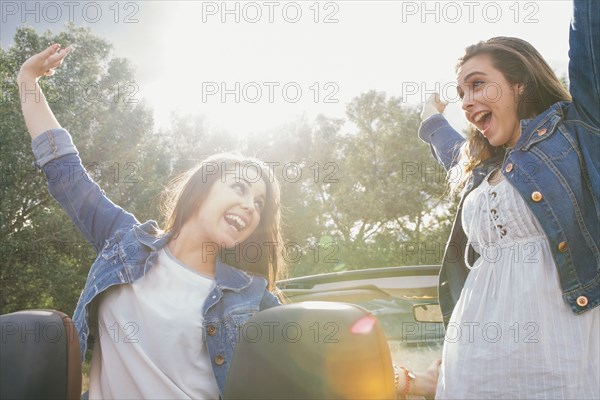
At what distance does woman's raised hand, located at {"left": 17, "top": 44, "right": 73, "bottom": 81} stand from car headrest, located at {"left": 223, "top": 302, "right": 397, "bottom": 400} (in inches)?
61.3

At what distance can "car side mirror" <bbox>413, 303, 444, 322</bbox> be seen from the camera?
2.52 m

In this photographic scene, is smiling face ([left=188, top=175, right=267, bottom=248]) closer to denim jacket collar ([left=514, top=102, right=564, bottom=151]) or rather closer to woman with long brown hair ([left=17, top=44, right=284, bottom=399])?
woman with long brown hair ([left=17, top=44, right=284, bottom=399])

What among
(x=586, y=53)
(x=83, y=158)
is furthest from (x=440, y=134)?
(x=83, y=158)

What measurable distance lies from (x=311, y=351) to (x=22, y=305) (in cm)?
1431

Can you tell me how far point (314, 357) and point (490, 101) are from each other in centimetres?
123

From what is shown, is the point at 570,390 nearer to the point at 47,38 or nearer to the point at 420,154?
the point at 47,38

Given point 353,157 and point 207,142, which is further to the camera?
point 207,142

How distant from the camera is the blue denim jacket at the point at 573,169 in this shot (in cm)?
154

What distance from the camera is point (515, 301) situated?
1634 millimetres

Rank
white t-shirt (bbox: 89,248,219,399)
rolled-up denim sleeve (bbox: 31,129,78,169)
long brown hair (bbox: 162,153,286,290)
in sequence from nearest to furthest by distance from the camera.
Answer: white t-shirt (bbox: 89,248,219,399) < rolled-up denim sleeve (bbox: 31,129,78,169) < long brown hair (bbox: 162,153,286,290)

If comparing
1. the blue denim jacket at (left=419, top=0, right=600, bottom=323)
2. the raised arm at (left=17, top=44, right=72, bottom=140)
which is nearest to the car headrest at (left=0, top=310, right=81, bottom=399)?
the raised arm at (left=17, top=44, right=72, bottom=140)

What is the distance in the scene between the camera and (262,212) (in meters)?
2.35

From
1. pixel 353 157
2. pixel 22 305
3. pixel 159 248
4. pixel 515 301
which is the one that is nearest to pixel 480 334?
pixel 515 301

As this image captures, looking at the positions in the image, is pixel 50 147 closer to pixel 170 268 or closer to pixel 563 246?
pixel 170 268
